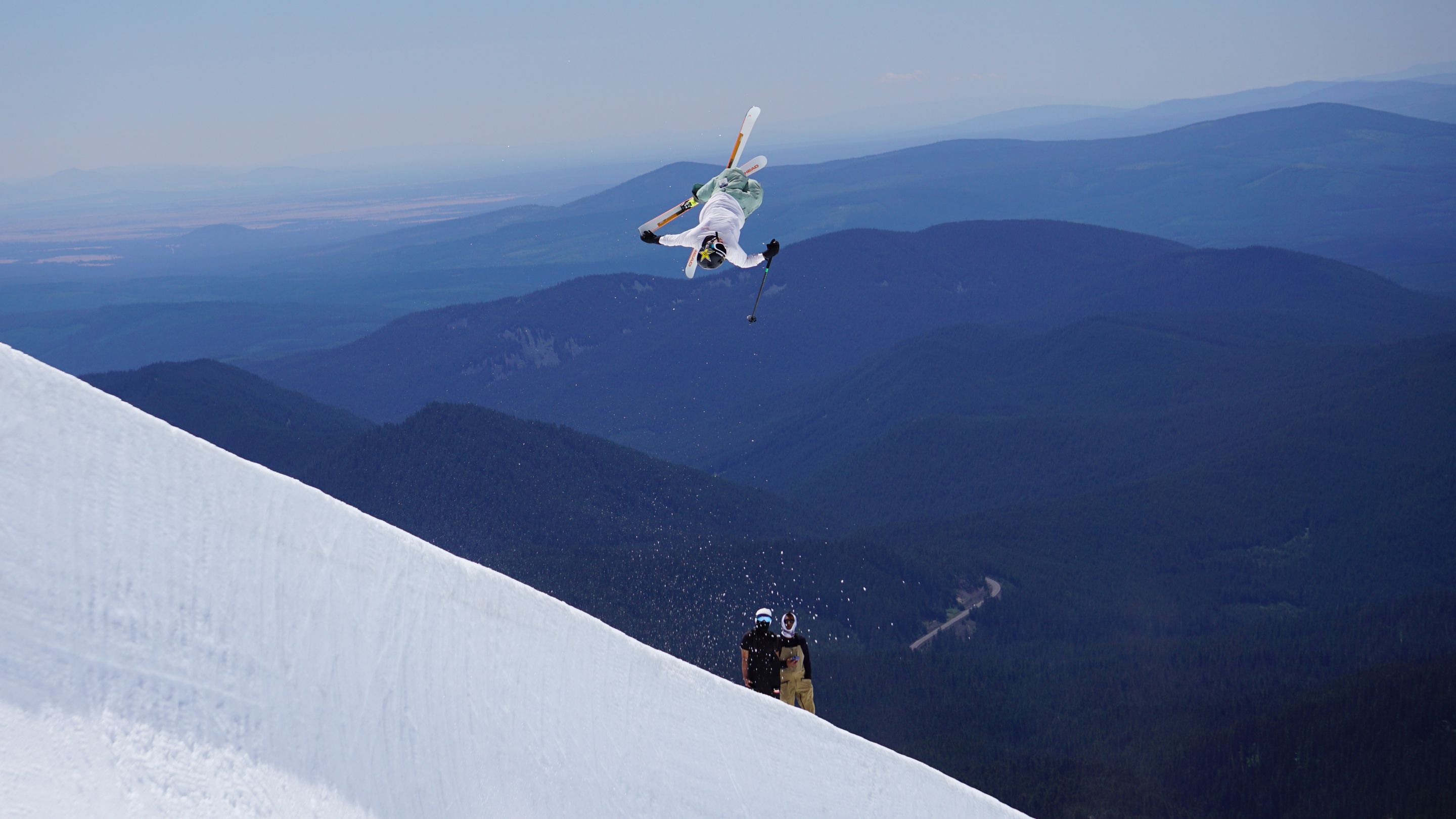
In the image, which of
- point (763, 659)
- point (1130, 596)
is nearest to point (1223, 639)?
point (1130, 596)

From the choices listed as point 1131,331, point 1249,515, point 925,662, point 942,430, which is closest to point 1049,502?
point 1249,515

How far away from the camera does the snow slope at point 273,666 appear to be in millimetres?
7914

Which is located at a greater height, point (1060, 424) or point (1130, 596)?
point (1060, 424)

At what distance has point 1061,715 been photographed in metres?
61.9

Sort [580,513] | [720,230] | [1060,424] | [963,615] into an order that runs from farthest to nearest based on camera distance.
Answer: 1. [1060,424]
2. [580,513]
3. [963,615]
4. [720,230]

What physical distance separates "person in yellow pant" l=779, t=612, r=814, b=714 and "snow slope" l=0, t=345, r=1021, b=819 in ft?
8.64

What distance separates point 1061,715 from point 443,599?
5953 cm

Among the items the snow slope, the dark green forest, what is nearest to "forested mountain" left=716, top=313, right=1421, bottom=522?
the dark green forest

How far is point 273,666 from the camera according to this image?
29.0 feet

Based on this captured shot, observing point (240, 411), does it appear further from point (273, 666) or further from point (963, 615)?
point (273, 666)

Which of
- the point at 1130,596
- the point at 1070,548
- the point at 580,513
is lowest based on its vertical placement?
the point at 1130,596

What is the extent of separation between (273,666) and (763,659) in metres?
6.94

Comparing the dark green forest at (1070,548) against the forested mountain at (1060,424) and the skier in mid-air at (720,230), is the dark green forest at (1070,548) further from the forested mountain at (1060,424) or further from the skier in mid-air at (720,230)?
the skier in mid-air at (720,230)

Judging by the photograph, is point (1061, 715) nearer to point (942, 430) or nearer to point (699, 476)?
point (699, 476)
